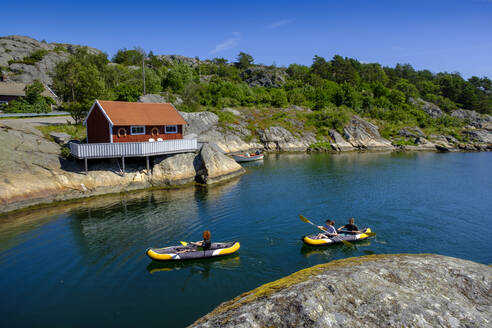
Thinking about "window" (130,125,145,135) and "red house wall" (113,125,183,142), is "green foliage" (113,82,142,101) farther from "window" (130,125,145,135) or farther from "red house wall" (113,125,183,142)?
"window" (130,125,145,135)

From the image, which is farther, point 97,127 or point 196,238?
point 97,127

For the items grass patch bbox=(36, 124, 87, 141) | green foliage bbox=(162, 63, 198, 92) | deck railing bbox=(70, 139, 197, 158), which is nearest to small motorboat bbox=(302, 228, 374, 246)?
deck railing bbox=(70, 139, 197, 158)

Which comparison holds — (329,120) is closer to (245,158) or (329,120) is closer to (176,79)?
(245,158)

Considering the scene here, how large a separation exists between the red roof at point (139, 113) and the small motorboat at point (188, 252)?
62.4ft

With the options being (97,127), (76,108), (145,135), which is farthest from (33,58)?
(145,135)

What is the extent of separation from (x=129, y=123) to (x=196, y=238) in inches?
694

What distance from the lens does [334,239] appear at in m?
20.0

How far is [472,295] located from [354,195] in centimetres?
2374

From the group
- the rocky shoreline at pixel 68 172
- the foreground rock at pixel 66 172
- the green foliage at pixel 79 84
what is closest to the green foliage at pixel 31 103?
the green foliage at pixel 79 84

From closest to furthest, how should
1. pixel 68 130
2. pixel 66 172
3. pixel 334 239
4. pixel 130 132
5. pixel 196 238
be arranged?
pixel 334 239 → pixel 196 238 → pixel 66 172 → pixel 130 132 → pixel 68 130

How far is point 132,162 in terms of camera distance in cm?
3378

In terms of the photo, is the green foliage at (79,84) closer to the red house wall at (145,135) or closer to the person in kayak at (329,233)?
the red house wall at (145,135)

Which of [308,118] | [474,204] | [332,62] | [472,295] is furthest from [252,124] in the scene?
[332,62]

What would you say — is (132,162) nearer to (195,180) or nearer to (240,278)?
(195,180)
